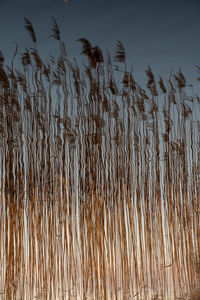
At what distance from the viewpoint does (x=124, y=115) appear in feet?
8.63

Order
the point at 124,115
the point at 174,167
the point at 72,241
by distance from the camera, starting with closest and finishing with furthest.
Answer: the point at 72,241 < the point at 124,115 < the point at 174,167

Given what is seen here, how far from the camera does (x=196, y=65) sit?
3211mm

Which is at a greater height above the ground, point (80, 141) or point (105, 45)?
point (105, 45)

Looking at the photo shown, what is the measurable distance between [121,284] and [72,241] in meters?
0.41

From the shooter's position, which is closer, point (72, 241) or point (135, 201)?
point (72, 241)

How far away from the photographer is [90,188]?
238 centimetres

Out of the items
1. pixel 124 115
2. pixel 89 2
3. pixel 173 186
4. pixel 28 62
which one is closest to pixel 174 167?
pixel 173 186

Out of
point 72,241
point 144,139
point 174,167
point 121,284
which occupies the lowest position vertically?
point 121,284

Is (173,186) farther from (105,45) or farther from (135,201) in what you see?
(105,45)

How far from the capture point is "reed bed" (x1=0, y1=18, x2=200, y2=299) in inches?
87.6

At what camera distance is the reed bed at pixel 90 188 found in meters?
2.22

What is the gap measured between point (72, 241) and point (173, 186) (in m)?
0.88

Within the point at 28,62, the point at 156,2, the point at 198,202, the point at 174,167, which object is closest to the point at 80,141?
the point at 28,62

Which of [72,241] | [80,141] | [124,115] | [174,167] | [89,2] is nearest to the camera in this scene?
[72,241]
